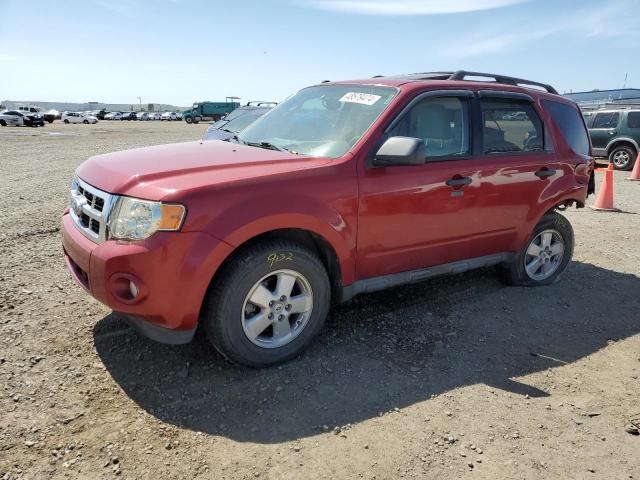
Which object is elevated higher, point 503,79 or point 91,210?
point 503,79

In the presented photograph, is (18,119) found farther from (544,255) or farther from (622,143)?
(544,255)

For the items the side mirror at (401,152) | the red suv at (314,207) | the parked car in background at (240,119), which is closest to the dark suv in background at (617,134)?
the parked car in background at (240,119)

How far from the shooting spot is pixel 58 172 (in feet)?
35.8

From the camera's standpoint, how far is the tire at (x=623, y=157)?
1402 centimetres

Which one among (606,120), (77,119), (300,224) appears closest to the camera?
(300,224)

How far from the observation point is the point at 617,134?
1417 cm

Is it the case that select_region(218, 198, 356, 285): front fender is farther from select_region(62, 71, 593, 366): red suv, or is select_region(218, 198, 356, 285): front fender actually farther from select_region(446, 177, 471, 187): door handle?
select_region(446, 177, 471, 187): door handle

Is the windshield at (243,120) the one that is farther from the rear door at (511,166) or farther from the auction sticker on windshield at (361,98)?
the rear door at (511,166)

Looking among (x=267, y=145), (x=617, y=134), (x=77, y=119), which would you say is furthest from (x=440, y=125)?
(x=77, y=119)

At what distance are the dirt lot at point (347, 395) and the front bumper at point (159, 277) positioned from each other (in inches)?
17.9

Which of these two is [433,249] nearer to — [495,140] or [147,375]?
[495,140]

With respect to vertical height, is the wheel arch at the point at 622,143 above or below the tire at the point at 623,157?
above

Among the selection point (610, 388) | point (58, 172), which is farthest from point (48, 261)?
point (58, 172)

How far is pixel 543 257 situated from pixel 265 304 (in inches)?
125
